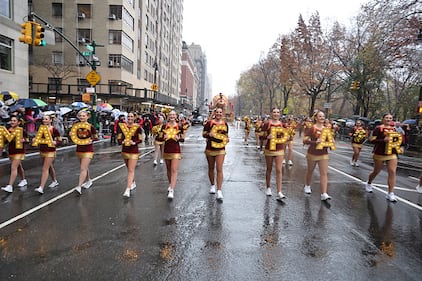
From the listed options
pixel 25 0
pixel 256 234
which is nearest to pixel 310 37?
pixel 25 0

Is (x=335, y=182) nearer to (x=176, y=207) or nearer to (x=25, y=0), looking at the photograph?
(x=176, y=207)

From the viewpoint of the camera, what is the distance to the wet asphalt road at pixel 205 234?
13.1 feet

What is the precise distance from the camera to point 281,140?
742 centimetres

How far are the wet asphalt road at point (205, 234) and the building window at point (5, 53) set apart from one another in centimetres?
1863

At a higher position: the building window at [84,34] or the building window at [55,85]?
the building window at [84,34]

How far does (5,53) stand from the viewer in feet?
75.8

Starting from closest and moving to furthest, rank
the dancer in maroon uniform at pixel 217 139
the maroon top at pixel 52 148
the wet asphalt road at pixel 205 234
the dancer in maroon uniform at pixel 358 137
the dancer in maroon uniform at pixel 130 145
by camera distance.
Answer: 1. the wet asphalt road at pixel 205 234
2. the dancer in maroon uniform at pixel 217 139
3. the dancer in maroon uniform at pixel 130 145
4. the maroon top at pixel 52 148
5. the dancer in maroon uniform at pixel 358 137

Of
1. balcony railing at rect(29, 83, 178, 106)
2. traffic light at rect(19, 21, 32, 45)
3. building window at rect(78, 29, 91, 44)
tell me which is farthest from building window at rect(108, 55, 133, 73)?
traffic light at rect(19, 21, 32, 45)

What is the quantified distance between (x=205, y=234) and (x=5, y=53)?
2384 cm

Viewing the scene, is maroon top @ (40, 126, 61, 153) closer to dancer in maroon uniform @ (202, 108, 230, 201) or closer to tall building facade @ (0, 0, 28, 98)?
dancer in maroon uniform @ (202, 108, 230, 201)

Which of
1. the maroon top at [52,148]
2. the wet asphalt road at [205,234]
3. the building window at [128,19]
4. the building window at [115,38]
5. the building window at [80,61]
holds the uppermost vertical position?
the building window at [128,19]

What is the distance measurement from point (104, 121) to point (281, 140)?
22.1m

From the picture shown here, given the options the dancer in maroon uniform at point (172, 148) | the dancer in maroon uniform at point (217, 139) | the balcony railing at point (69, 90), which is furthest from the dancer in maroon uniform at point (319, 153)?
the balcony railing at point (69, 90)

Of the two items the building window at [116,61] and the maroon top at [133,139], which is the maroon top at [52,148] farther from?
the building window at [116,61]
